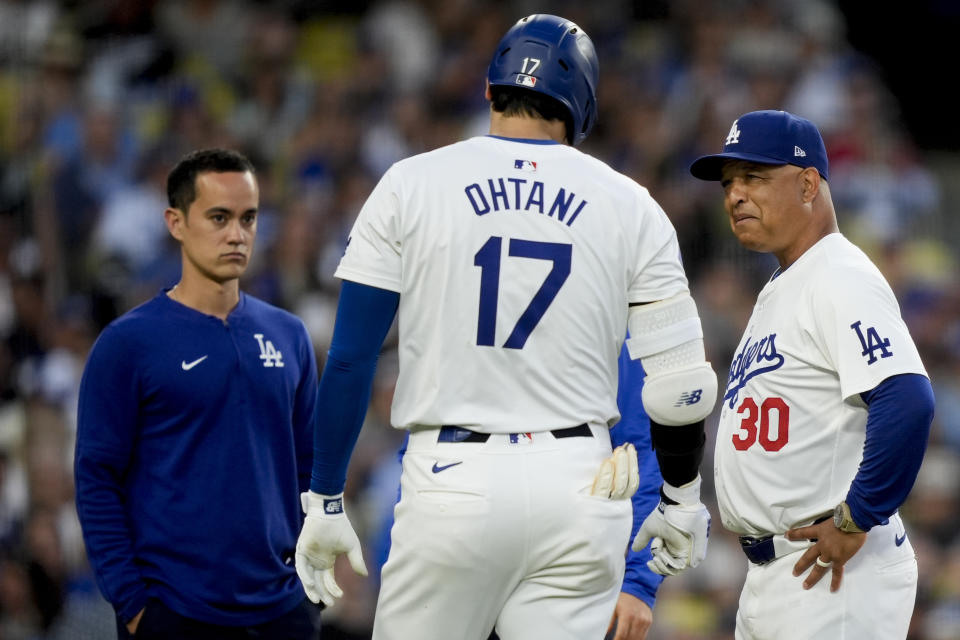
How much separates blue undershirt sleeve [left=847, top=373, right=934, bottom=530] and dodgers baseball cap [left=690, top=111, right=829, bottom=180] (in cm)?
77

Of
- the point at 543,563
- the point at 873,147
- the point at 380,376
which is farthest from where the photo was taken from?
the point at 873,147

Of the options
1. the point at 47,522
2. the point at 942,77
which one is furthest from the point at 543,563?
the point at 942,77

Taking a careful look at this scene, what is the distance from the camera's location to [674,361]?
10.5ft

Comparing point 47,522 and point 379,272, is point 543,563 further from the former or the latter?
point 47,522

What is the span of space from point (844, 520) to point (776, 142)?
1.13 metres

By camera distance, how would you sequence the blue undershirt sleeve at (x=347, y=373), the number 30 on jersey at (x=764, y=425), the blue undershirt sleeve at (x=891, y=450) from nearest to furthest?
the blue undershirt sleeve at (x=347, y=373), the blue undershirt sleeve at (x=891, y=450), the number 30 on jersey at (x=764, y=425)

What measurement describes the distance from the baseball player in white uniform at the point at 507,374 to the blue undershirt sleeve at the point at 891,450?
1.53 feet

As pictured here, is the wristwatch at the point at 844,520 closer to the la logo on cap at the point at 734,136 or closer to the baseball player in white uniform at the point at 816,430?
the baseball player in white uniform at the point at 816,430

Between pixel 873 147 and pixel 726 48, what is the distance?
133 centimetres

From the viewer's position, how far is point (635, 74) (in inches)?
387

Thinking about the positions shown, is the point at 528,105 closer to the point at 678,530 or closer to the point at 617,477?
the point at 617,477

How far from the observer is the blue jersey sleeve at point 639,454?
3.77 metres

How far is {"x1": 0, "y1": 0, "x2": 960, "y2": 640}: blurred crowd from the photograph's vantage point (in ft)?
23.0

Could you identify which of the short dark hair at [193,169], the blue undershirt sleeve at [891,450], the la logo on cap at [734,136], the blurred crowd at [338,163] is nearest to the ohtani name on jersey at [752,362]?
the blue undershirt sleeve at [891,450]
